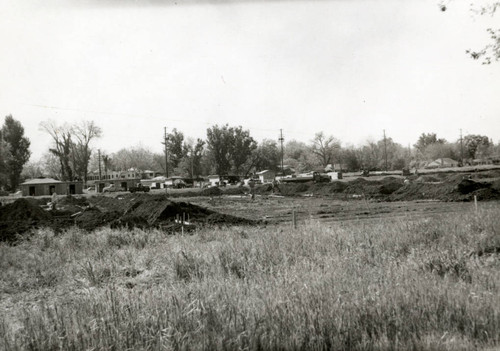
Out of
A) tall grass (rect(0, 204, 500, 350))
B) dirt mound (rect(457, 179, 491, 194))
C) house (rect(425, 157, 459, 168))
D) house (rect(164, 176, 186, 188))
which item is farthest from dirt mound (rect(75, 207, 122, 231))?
house (rect(425, 157, 459, 168))

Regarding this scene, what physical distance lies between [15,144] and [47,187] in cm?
2419

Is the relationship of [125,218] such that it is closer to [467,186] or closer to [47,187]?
[467,186]

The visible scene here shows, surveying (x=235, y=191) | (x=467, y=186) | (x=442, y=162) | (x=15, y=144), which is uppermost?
(x=15, y=144)

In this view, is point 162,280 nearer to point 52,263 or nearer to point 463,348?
point 52,263

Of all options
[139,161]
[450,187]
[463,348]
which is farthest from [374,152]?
[463,348]

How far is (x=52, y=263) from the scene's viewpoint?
13.0 metres

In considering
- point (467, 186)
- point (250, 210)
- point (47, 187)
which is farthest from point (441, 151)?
point (250, 210)

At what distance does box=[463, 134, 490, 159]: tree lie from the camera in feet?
432

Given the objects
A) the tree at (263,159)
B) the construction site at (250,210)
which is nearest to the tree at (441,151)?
the tree at (263,159)

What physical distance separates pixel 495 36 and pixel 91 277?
13.3 meters

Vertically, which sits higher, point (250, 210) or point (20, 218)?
point (20, 218)

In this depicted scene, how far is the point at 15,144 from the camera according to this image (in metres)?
92.2

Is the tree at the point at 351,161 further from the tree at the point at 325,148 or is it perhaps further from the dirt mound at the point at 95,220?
the dirt mound at the point at 95,220

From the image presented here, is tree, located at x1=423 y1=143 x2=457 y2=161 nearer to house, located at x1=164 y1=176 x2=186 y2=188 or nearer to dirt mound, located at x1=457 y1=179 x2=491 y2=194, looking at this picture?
house, located at x1=164 y1=176 x2=186 y2=188
